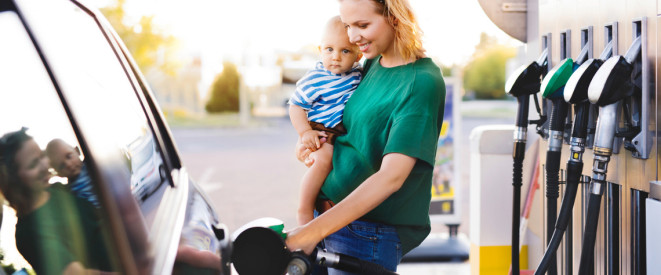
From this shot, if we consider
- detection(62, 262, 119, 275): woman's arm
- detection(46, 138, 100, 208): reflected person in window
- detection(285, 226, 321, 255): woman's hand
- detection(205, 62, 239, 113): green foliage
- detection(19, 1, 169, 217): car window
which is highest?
detection(205, 62, 239, 113): green foliage

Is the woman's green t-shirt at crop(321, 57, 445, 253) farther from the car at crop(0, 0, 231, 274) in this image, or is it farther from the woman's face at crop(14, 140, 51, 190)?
the woman's face at crop(14, 140, 51, 190)

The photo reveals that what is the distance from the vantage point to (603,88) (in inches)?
66.7

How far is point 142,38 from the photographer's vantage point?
22125mm

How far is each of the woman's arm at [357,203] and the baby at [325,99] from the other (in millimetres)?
414

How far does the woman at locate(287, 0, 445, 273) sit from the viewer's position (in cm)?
175

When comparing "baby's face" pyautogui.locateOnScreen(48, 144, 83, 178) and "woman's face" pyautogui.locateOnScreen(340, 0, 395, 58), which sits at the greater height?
"woman's face" pyautogui.locateOnScreen(340, 0, 395, 58)

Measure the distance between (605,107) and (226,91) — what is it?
36067mm

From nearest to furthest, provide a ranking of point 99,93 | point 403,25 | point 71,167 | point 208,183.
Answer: point 71,167 → point 99,93 → point 403,25 → point 208,183

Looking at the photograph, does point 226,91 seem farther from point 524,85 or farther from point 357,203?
point 357,203

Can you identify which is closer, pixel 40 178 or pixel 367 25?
pixel 40 178

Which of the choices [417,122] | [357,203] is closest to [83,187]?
[357,203]

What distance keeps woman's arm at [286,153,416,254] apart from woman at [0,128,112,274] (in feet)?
2.11

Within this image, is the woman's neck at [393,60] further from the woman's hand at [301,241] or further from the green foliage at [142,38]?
the green foliage at [142,38]

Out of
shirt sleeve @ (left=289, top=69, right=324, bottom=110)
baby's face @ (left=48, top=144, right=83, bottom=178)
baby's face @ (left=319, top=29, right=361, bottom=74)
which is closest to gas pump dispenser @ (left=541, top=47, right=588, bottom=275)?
baby's face @ (left=319, top=29, right=361, bottom=74)
